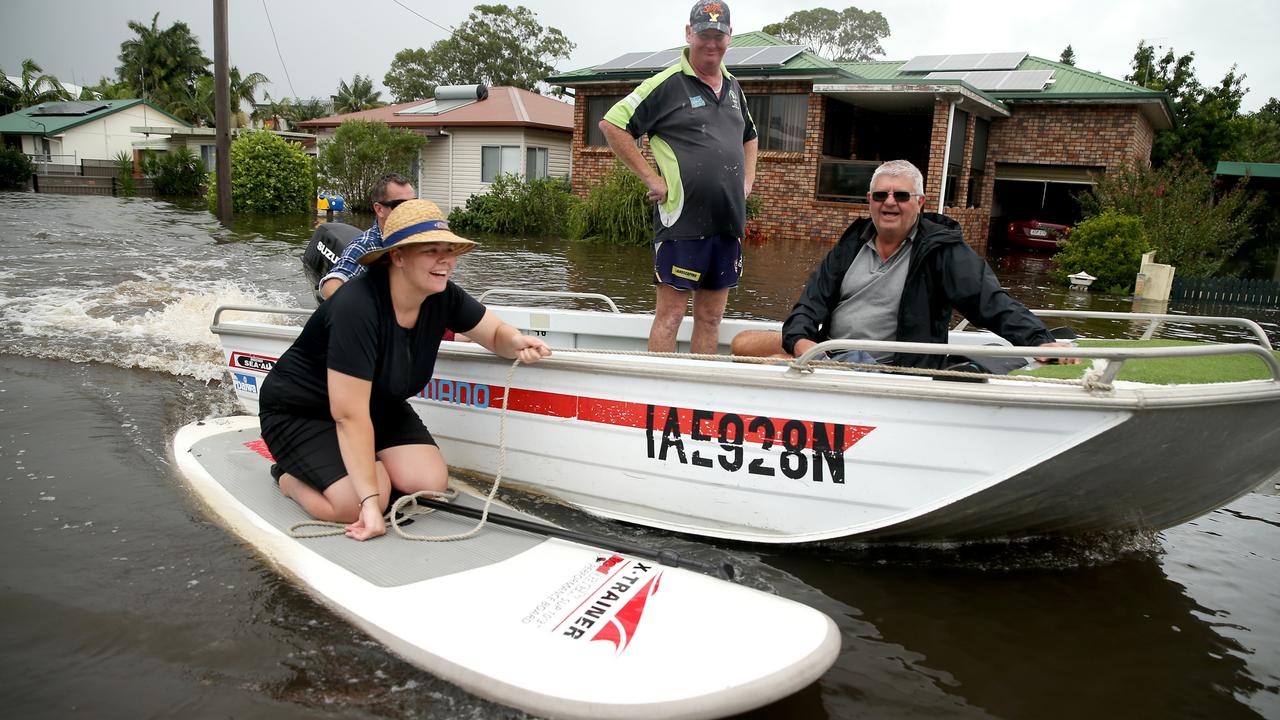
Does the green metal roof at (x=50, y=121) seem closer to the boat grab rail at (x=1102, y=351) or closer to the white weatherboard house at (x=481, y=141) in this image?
the white weatherboard house at (x=481, y=141)

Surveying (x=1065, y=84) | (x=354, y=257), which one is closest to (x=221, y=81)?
(x=354, y=257)

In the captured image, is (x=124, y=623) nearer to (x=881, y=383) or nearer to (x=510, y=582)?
(x=510, y=582)

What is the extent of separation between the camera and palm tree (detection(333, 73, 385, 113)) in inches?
2416

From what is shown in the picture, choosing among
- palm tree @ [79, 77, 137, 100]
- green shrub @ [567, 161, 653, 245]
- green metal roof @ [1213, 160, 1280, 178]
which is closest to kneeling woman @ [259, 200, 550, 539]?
green shrub @ [567, 161, 653, 245]

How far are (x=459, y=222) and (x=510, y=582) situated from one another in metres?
21.8

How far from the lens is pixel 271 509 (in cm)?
396

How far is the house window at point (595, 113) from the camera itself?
865 inches

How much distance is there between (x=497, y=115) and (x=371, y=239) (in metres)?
23.5

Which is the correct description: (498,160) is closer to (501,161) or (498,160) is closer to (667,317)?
(501,161)

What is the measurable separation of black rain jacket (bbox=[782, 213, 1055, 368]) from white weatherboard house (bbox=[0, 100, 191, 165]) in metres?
49.4

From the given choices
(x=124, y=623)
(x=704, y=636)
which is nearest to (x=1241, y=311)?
(x=704, y=636)

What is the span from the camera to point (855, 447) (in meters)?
3.49

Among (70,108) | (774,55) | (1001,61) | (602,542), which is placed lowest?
(602,542)

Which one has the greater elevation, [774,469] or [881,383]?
[881,383]
